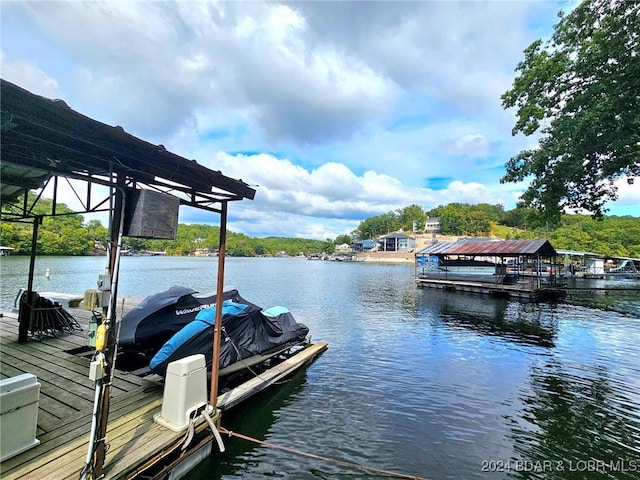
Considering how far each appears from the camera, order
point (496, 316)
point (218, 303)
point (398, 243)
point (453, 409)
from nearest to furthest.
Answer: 1. point (218, 303)
2. point (453, 409)
3. point (496, 316)
4. point (398, 243)

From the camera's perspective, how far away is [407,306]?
18.7 metres

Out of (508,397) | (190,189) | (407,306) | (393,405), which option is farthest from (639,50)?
(407,306)

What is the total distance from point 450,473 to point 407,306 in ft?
49.7

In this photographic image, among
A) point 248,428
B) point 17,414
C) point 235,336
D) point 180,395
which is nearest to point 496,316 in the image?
point 235,336

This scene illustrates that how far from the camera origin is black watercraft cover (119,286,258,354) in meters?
5.72

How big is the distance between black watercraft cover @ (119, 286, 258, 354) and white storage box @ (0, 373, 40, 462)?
2726 mm

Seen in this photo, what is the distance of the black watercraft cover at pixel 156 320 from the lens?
5.72 metres

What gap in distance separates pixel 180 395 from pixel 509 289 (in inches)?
945

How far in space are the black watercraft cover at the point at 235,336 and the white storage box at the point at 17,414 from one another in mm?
1725

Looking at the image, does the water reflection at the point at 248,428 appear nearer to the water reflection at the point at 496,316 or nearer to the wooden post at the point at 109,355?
the wooden post at the point at 109,355

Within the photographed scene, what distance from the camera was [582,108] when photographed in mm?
9008

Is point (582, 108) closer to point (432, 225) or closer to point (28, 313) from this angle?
point (28, 313)

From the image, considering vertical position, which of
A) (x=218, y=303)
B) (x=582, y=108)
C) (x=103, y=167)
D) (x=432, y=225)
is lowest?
(x=218, y=303)

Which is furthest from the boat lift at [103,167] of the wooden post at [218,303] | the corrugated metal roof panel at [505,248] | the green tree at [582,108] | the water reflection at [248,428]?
the corrugated metal roof panel at [505,248]
